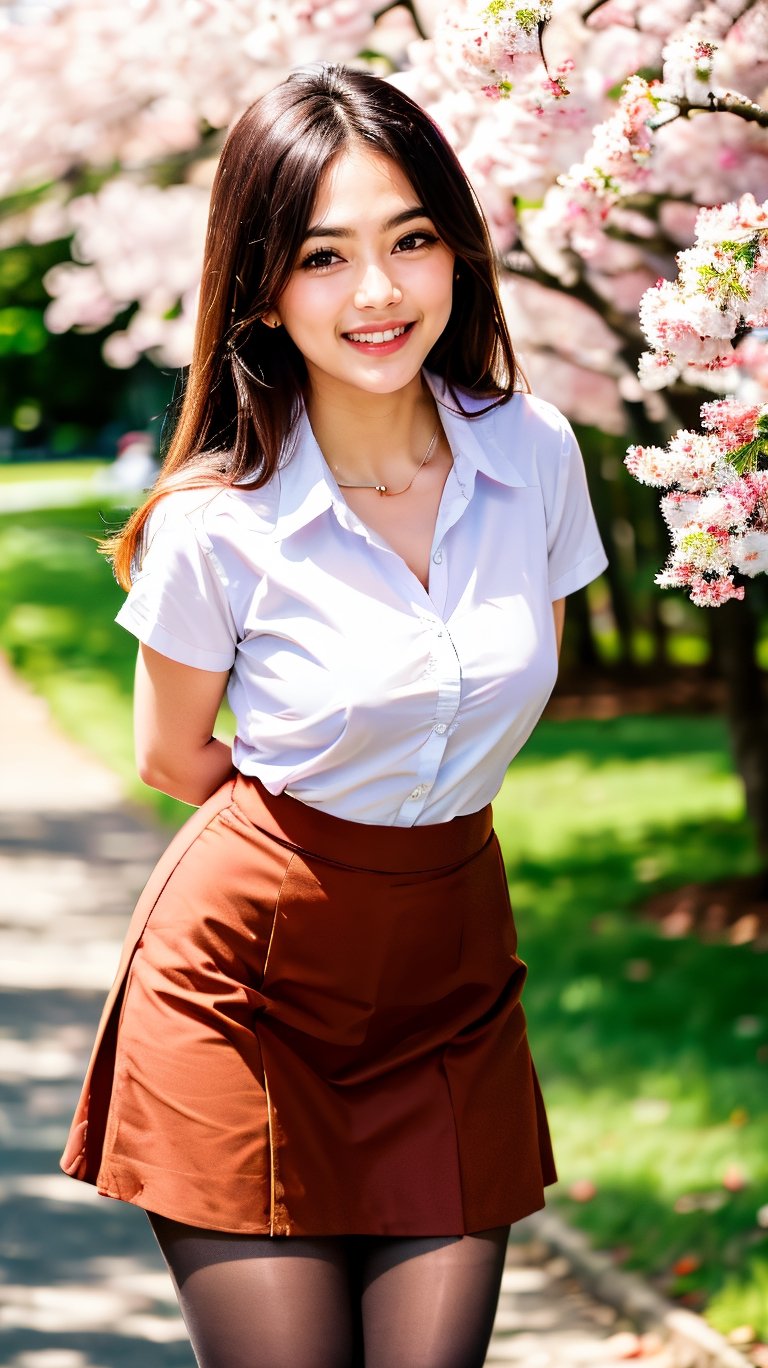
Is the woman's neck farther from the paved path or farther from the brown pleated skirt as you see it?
the paved path

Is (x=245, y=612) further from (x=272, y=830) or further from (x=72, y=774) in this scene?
(x=72, y=774)

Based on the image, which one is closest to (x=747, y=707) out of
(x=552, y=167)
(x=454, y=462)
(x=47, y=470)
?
(x=552, y=167)

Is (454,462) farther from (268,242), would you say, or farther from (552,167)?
(552,167)

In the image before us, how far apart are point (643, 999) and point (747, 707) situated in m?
1.62

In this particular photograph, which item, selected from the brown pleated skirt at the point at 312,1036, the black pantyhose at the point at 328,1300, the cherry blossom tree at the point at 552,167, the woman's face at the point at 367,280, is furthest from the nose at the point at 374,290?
the black pantyhose at the point at 328,1300

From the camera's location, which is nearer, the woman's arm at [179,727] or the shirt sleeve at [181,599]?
the shirt sleeve at [181,599]

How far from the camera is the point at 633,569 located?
1476 cm

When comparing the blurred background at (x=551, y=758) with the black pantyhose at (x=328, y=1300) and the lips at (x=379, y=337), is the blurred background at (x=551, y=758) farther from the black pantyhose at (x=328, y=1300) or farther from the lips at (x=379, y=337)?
the black pantyhose at (x=328, y=1300)

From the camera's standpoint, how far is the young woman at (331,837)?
249cm

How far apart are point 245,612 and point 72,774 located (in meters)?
9.72

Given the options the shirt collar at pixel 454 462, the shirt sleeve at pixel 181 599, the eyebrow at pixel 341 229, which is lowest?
the shirt sleeve at pixel 181 599

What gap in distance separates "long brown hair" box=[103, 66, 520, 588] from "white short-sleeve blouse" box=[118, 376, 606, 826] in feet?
0.31

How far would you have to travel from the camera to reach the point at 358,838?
2.54 m

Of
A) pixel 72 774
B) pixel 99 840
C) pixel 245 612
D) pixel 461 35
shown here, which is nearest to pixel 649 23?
pixel 461 35
